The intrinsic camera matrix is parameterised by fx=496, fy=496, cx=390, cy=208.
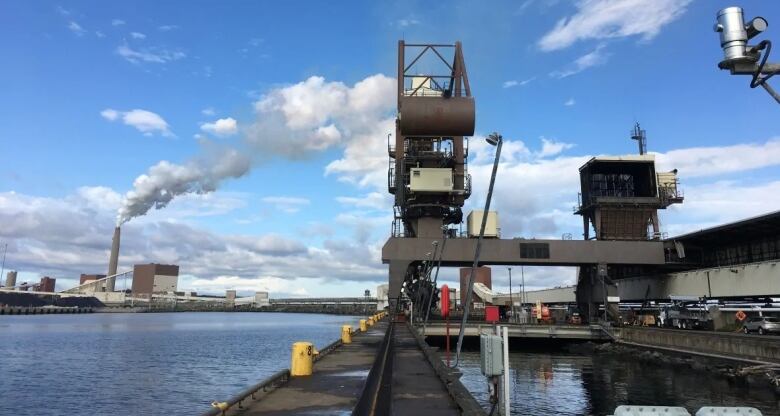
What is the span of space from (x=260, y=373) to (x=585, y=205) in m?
50.7

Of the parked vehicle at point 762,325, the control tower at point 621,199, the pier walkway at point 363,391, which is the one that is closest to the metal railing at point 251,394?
the pier walkway at point 363,391

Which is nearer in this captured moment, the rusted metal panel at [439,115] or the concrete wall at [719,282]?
the concrete wall at [719,282]

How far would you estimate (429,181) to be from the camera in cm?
5616

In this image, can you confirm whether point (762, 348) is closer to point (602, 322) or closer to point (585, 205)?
point (602, 322)

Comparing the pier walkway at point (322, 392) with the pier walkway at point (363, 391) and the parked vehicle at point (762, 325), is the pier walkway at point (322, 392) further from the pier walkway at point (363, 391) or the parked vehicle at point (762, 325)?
the parked vehicle at point (762, 325)

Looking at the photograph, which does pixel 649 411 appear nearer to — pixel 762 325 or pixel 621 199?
pixel 762 325

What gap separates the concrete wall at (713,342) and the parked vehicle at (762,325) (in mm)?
2837

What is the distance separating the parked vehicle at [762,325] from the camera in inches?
1443

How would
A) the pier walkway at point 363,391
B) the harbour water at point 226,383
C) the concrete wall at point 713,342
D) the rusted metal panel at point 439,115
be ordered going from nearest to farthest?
the pier walkway at point 363,391 < the harbour water at point 226,383 < the concrete wall at point 713,342 < the rusted metal panel at point 439,115

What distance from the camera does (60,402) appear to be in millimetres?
29672

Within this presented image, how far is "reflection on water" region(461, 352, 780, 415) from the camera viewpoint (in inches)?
995

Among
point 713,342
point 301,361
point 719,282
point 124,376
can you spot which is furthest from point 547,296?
point 301,361

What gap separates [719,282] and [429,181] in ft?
99.1

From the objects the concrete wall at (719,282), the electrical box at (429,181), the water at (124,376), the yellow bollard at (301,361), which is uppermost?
the electrical box at (429,181)
